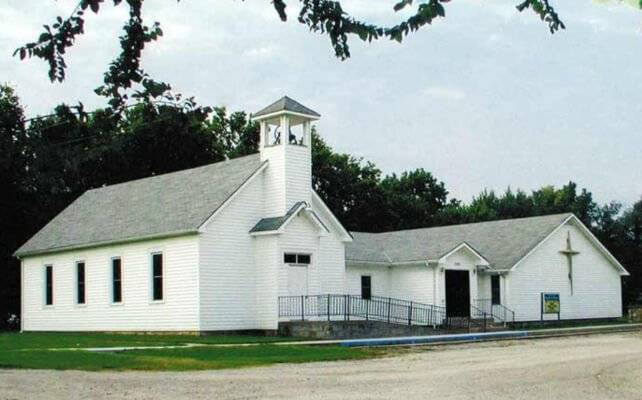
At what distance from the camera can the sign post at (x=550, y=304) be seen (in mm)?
46406

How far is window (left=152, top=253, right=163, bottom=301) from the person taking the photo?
36.6 m

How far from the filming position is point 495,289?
4600 centimetres

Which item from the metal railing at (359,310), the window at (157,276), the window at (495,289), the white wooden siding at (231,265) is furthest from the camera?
the window at (495,289)

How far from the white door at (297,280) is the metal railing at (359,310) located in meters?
0.30

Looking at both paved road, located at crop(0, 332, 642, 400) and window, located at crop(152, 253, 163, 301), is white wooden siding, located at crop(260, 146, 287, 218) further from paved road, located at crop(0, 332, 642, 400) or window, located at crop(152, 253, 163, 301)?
paved road, located at crop(0, 332, 642, 400)

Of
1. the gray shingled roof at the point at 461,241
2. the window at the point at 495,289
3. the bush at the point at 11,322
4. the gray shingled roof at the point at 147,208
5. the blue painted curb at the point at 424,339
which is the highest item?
the gray shingled roof at the point at 147,208

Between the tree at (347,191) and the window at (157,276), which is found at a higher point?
the tree at (347,191)

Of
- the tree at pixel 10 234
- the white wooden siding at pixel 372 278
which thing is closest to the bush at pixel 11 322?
the tree at pixel 10 234

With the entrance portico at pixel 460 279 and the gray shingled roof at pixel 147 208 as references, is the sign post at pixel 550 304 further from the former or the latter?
the gray shingled roof at pixel 147 208

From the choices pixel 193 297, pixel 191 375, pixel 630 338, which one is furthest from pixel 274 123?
pixel 191 375

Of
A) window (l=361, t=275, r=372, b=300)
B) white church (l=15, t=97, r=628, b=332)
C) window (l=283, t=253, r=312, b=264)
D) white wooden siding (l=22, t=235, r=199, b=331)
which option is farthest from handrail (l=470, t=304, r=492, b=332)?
white wooden siding (l=22, t=235, r=199, b=331)

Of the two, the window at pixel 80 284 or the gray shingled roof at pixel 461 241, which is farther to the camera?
the gray shingled roof at pixel 461 241

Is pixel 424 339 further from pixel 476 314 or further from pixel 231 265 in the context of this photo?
pixel 476 314

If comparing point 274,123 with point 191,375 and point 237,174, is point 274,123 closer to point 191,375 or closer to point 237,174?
point 237,174
